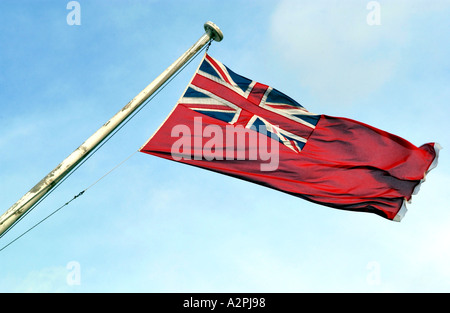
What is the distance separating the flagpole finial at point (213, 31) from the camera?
1170cm

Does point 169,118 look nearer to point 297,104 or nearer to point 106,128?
point 106,128

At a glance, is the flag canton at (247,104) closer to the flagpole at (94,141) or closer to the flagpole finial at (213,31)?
the flagpole finial at (213,31)

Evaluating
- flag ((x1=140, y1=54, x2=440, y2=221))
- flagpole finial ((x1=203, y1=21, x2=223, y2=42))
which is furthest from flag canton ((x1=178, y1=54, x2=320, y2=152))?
flagpole finial ((x1=203, y1=21, x2=223, y2=42))

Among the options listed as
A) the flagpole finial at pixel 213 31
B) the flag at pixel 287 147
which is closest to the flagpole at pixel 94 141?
the flagpole finial at pixel 213 31

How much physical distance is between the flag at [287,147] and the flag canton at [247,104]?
0.03m

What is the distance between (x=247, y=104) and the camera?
512 inches

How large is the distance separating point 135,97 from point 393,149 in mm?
7103

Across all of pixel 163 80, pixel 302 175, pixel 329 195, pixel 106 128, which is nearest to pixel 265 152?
pixel 302 175

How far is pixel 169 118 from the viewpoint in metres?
11.4

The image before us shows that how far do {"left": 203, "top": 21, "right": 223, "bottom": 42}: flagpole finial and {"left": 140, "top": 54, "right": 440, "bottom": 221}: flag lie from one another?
0.95 metres

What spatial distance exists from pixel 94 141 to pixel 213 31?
4234 millimetres

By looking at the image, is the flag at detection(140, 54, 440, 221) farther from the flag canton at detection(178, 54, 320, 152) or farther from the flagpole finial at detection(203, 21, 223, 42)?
the flagpole finial at detection(203, 21, 223, 42)

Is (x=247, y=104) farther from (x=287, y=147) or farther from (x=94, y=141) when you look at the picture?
(x=94, y=141)

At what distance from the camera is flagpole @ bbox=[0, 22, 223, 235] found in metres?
8.45
